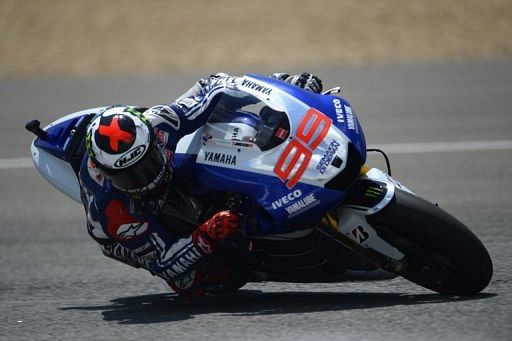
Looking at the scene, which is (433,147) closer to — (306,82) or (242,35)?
(306,82)

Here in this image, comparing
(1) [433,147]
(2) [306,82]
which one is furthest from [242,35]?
(2) [306,82]

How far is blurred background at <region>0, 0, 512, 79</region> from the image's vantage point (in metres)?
14.4

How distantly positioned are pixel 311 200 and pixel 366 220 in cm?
33

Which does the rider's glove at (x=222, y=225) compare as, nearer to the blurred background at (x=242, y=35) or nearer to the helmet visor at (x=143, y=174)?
the helmet visor at (x=143, y=174)

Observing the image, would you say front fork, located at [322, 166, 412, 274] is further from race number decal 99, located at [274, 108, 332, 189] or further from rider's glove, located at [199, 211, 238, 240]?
rider's glove, located at [199, 211, 238, 240]

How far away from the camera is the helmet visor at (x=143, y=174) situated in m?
4.98

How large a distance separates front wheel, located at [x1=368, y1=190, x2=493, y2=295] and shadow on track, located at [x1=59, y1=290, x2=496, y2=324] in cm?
12

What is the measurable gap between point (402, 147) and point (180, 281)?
17.4ft

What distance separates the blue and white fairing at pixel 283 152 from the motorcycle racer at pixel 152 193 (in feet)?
0.44

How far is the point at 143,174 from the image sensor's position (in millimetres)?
5016

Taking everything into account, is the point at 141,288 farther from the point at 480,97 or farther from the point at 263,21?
the point at 263,21

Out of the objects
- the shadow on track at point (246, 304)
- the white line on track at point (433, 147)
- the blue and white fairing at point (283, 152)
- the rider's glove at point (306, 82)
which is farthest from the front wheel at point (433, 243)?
the white line on track at point (433, 147)

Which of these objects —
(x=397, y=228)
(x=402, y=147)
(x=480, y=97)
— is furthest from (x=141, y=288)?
(x=480, y=97)

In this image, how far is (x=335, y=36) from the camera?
15.3m
